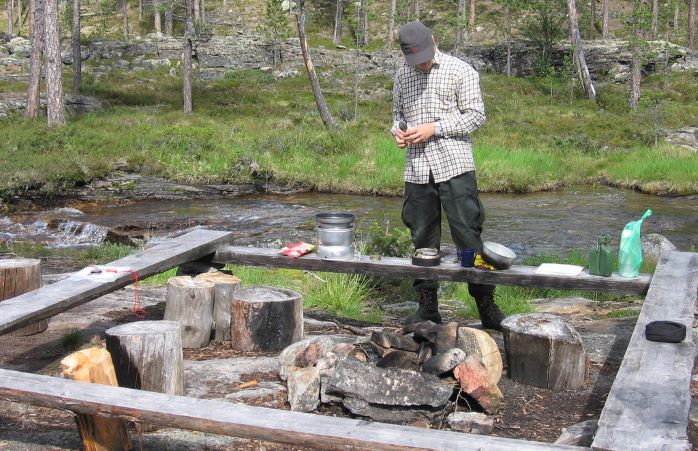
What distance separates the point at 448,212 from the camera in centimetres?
587

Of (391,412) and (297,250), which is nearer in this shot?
(391,412)

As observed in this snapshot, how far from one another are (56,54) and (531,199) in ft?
45.6

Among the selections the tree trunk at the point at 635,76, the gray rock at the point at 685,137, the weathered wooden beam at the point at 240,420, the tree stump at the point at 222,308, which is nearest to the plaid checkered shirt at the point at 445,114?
the tree stump at the point at 222,308

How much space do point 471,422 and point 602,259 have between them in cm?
187

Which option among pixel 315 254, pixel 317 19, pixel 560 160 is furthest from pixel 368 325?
pixel 317 19

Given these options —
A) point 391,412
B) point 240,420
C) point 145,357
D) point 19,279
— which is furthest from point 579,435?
point 19,279

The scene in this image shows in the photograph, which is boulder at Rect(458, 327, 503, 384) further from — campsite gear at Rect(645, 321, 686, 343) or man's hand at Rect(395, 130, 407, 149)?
man's hand at Rect(395, 130, 407, 149)

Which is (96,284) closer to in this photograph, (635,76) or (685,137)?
(685,137)

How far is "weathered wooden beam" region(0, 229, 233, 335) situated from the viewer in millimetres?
4641

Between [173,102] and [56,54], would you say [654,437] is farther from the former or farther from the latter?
[173,102]

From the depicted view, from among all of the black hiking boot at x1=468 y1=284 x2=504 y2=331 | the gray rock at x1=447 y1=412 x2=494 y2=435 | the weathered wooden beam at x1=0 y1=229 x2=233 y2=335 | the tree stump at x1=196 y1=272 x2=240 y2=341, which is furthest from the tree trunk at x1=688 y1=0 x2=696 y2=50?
the gray rock at x1=447 y1=412 x2=494 y2=435

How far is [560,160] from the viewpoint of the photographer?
846 inches

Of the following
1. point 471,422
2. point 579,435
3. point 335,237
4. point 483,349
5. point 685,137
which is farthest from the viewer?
point 685,137

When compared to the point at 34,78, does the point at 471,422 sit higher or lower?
lower
